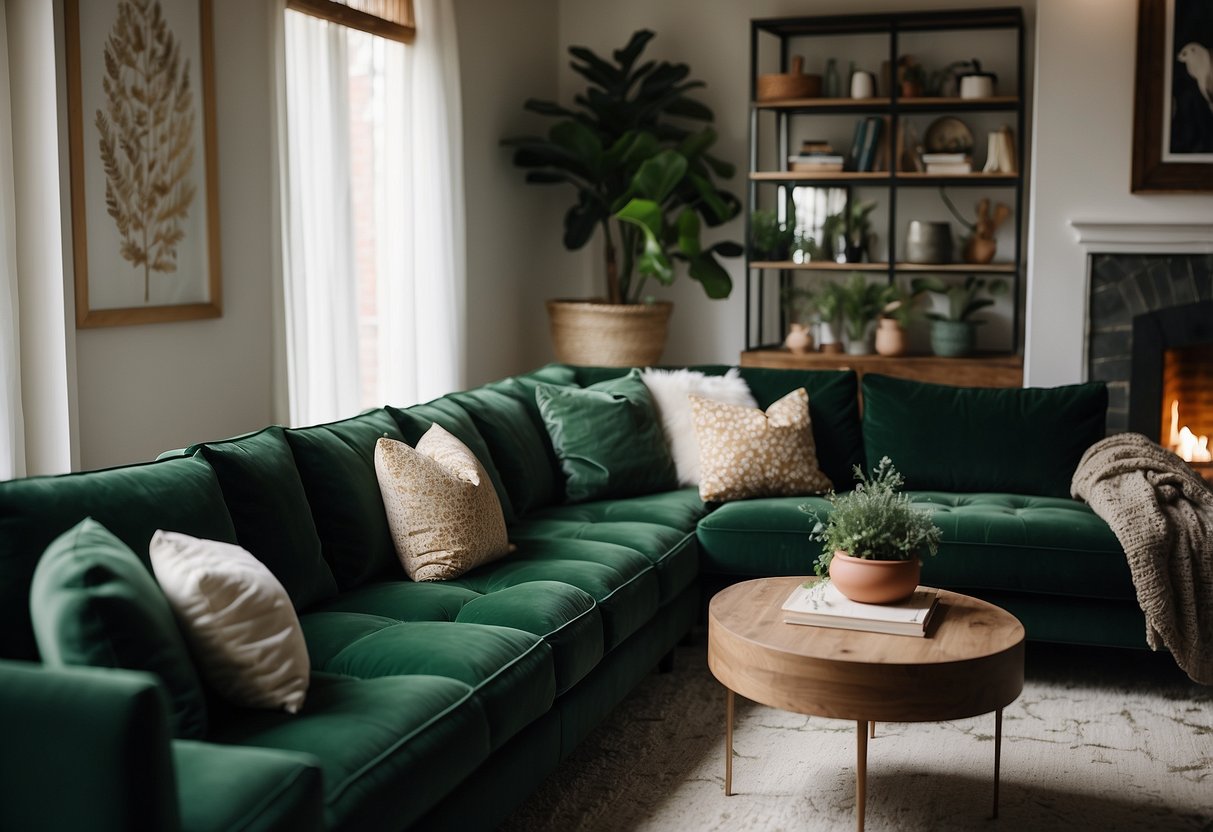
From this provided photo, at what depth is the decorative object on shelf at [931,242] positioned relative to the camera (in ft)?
19.1

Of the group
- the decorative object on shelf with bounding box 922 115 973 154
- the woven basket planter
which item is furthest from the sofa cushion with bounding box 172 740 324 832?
the decorative object on shelf with bounding box 922 115 973 154

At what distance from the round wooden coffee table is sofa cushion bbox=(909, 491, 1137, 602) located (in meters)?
0.82

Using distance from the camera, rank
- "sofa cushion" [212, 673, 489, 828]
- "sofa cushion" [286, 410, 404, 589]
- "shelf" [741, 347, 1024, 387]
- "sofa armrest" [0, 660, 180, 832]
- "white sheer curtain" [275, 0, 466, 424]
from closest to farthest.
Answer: "sofa armrest" [0, 660, 180, 832] < "sofa cushion" [212, 673, 489, 828] < "sofa cushion" [286, 410, 404, 589] < "white sheer curtain" [275, 0, 466, 424] < "shelf" [741, 347, 1024, 387]

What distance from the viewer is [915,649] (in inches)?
101

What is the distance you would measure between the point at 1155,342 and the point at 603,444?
2.59m

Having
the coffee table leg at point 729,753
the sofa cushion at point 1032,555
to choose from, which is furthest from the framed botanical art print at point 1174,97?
the coffee table leg at point 729,753

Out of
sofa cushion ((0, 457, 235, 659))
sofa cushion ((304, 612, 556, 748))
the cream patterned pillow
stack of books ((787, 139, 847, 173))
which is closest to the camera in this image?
sofa cushion ((0, 457, 235, 659))

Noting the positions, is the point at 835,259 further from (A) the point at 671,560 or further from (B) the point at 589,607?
(B) the point at 589,607

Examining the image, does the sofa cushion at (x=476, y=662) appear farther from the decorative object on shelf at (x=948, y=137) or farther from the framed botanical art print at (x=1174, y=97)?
the decorative object on shelf at (x=948, y=137)

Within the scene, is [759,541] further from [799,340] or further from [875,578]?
[799,340]

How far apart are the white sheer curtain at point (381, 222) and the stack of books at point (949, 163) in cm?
221

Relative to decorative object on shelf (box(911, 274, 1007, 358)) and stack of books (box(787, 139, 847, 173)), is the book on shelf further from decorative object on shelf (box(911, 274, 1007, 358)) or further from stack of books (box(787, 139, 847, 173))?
stack of books (box(787, 139, 847, 173))

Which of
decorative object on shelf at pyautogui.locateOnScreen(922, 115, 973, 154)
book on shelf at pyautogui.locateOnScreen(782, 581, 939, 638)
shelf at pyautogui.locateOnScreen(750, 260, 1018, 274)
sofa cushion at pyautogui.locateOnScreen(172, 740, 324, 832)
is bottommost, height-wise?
book on shelf at pyautogui.locateOnScreen(782, 581, 939, 638)

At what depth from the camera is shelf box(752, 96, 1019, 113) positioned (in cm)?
563
